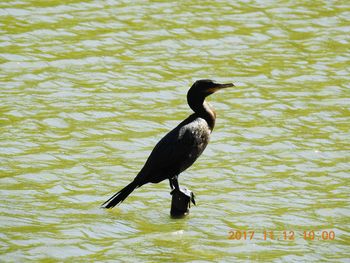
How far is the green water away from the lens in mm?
9516

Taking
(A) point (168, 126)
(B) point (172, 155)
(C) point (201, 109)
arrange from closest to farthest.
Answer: (B) point (172, 155) < (C) point (201, 109) < (A) point (168, 126)

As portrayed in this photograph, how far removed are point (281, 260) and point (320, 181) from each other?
98.9 inches

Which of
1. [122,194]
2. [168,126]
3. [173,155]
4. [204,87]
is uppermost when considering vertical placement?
[204,87]

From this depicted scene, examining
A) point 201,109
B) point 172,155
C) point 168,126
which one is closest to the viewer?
point 172,155

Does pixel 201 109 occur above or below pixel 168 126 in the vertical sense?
above

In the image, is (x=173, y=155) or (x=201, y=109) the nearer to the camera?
(x=173, y=155)

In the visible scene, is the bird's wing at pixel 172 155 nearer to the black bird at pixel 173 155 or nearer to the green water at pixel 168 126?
the black bird at pixel 173 155

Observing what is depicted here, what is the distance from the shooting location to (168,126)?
12828 mm

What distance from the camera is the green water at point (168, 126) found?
9.52m
